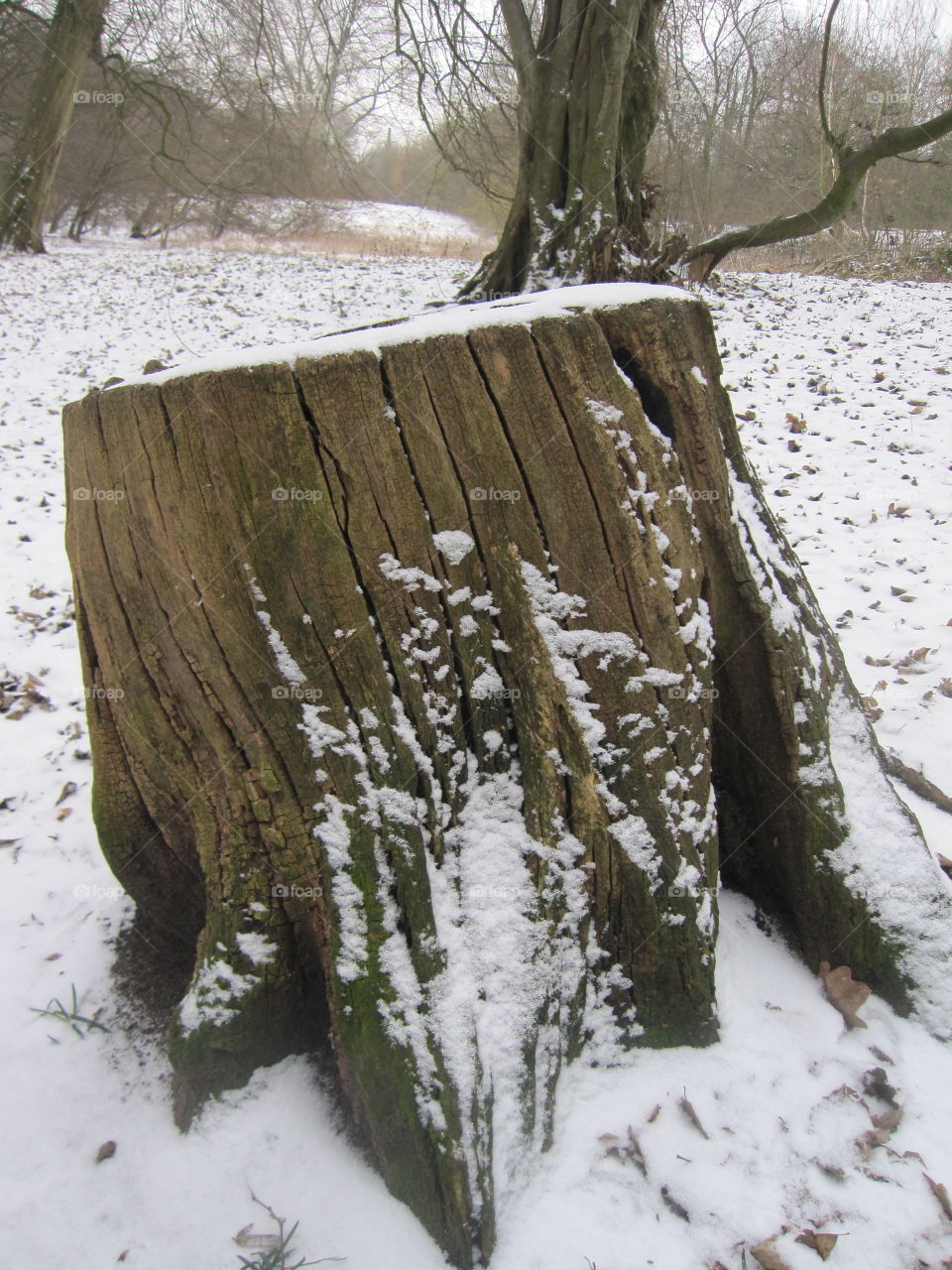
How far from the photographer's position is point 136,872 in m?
2.05

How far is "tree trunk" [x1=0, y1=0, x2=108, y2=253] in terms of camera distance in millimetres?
14055

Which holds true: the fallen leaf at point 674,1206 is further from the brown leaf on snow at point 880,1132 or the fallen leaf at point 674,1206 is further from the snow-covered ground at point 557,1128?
the brown leaf on snow at point 880,1132

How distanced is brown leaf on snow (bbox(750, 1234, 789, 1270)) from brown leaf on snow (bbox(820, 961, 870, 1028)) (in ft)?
1.93

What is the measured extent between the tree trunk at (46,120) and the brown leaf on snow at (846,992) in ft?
62.7

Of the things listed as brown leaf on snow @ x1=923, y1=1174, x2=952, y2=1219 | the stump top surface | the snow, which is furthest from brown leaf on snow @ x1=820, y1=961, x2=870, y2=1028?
the stump top surface

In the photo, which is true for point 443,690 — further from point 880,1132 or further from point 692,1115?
point 880,1132

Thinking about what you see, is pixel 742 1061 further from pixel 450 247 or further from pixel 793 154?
pixel 793 154

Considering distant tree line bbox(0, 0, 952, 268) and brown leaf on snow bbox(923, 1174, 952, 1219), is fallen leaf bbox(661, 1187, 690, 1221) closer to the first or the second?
brown leaf on snow bbox(923, 1174, 952, 1219)

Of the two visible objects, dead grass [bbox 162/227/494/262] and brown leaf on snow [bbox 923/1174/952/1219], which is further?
dead grass [bbox 162/227/494/262]

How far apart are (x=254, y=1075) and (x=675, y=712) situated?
1.38m

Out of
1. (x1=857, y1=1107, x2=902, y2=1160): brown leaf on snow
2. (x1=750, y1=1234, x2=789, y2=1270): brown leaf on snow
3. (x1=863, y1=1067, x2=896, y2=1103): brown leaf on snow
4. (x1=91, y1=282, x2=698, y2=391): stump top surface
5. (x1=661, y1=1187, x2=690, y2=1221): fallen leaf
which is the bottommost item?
(x1=661, y1=1187, x2=690, y2=1221): fallen leaf

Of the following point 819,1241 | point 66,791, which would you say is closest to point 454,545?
point 819,1241

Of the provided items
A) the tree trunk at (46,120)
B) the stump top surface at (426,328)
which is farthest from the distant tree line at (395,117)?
the stump top surface at (426,328)

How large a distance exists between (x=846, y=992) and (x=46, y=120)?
19.4 meters
